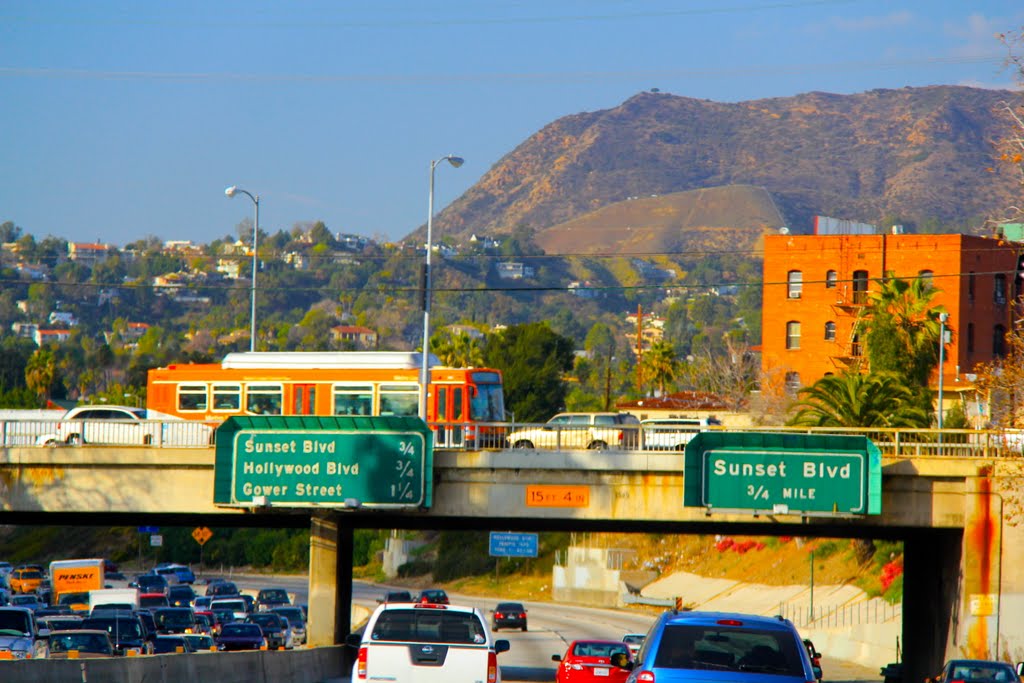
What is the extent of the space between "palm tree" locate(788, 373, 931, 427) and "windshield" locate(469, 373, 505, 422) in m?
11.6

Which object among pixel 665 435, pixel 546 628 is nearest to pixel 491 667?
pixel 665 435

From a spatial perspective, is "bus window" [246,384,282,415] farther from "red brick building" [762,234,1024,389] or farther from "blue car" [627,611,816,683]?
"red brick building" [762,234,1024,389]

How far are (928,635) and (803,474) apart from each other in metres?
7.78

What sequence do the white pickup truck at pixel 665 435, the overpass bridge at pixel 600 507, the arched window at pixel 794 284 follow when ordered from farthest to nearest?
1. the arched window at pixel 794 284
2. the white pickup truck at pixel 665 435
3. the overpass bridge at pixel 600 507

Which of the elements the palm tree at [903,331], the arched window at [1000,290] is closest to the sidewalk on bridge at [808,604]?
the palm tree at [903,331]

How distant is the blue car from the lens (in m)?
12.5

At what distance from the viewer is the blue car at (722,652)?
41.1 ft

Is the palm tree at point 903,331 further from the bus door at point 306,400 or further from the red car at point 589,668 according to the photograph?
the red car at point 589,668

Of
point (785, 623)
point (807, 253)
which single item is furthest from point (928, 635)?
point (807, 253)

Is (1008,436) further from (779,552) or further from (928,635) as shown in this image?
(779,552)

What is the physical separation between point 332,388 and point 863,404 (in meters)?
19.0

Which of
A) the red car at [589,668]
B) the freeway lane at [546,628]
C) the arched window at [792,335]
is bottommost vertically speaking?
the freeway lane at [546,628]

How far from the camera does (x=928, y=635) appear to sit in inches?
1542

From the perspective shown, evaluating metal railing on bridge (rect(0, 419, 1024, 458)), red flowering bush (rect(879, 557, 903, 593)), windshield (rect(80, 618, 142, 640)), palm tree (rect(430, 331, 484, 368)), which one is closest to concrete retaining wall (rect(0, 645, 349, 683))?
windshield (rect(80, 618, 142, 640))
